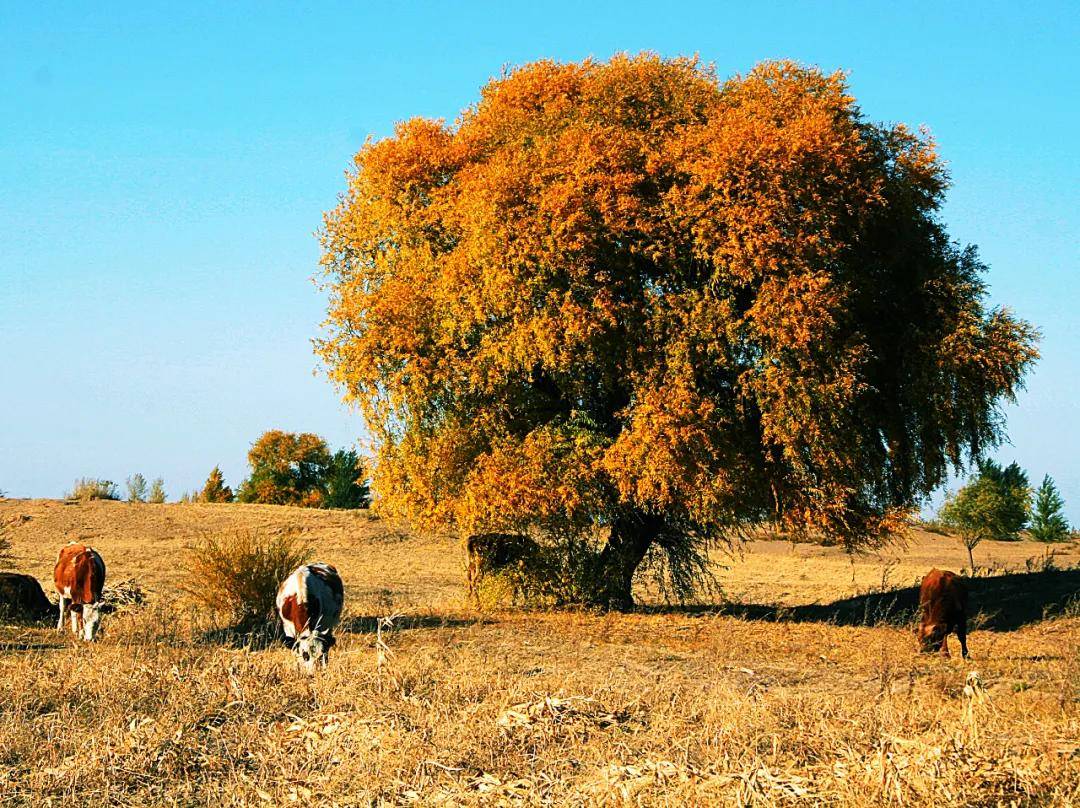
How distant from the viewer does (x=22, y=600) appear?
1675 cm

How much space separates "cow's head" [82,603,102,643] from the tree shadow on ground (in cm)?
983

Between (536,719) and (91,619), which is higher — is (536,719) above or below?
below

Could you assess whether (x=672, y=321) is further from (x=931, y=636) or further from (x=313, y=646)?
(x=313, y=646)

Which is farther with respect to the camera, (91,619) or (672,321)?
(672,321)

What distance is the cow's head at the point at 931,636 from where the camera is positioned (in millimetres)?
14172

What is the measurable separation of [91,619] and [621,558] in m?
9.04

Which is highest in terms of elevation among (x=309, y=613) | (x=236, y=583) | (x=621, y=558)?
(x=621, y=558)

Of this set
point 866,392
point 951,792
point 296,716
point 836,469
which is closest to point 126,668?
point 296,716

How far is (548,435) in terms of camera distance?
1705 centimetres

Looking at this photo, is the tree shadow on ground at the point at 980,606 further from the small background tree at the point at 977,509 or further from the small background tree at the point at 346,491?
the small background tree at the point at 346,491

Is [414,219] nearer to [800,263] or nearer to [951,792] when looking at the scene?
[800,263]

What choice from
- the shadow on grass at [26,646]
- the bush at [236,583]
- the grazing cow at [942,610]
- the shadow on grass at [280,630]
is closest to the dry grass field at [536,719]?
the shadow on grass at [26,646]

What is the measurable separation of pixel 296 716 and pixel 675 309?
9.89 m

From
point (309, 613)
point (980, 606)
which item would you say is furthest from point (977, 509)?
point (309, 613)
